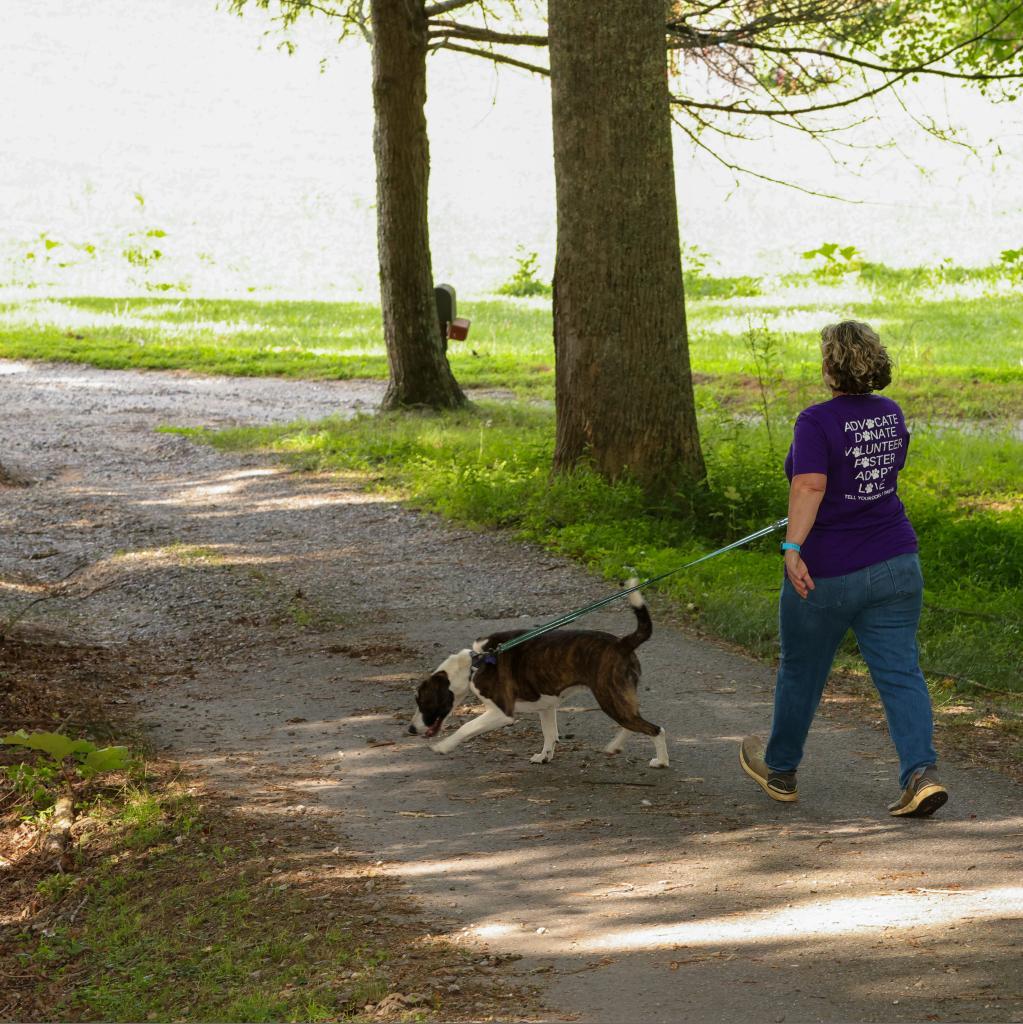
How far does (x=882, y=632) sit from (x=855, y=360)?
1049mm

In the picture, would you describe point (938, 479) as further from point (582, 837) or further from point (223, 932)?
point (223, 932)

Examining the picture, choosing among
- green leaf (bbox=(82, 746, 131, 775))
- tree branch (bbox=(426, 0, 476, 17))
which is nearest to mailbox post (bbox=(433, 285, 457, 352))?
tree branch (bbox=(426, 0, 476, 17))

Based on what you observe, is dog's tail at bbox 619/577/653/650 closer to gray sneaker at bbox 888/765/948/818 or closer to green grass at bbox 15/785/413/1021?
gray sneaker at bbox 888/765/948/818

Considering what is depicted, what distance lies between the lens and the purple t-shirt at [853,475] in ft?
17.3

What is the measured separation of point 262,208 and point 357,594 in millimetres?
35072

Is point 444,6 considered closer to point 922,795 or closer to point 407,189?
point 407,189

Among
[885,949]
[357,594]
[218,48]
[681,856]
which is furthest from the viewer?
[218,48]

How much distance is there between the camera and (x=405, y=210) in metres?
16.0

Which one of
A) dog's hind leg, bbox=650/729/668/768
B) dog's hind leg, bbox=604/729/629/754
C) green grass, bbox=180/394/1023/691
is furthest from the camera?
green grass, bbox=180/394/1023/691

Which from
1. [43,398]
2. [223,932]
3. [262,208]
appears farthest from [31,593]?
[262,208]

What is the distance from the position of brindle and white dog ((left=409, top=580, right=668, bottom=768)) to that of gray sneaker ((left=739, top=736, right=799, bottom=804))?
0.42m

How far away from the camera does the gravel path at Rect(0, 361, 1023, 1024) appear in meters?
4.29

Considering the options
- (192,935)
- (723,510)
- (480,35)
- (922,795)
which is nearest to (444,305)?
(480,35)

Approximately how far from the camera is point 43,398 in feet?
63.9
